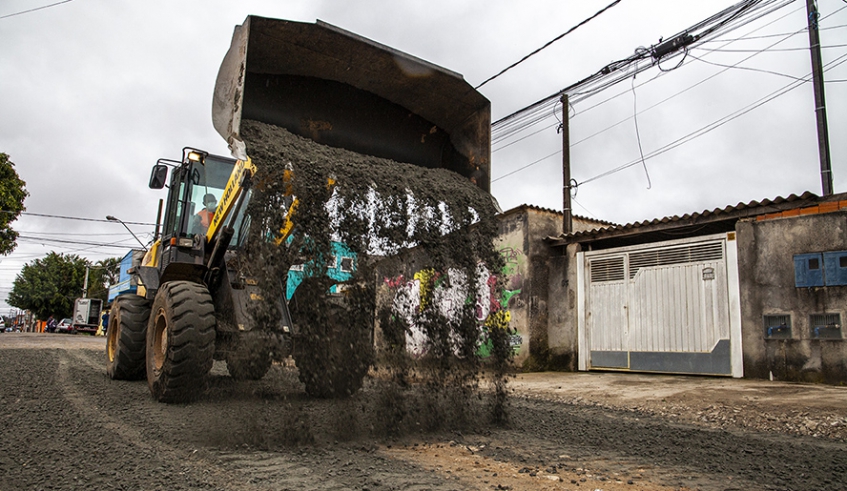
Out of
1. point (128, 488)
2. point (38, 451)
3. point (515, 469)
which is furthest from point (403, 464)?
point (38, 451)

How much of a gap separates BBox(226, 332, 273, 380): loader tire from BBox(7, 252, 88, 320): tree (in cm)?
4935

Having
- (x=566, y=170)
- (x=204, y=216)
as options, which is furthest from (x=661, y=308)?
(x=204, y=216)

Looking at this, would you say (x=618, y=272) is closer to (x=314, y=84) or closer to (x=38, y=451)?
(x=314, y=84)

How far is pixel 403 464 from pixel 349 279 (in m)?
1.50

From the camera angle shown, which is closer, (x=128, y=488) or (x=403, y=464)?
(x=128, y=488)

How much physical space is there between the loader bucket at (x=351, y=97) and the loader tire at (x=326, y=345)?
50.6 inches

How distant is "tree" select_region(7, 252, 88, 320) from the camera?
152 ft

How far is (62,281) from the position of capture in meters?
47.5

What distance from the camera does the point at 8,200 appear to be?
722 inches

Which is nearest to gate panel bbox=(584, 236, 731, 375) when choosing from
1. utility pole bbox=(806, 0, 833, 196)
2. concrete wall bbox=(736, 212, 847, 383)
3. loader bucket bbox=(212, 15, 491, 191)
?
concrete wall bbox=(736, 212, 847, 383)

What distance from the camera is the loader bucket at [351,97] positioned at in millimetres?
4754

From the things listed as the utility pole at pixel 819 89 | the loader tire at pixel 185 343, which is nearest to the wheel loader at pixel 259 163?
the loader tire at pixel 185 343

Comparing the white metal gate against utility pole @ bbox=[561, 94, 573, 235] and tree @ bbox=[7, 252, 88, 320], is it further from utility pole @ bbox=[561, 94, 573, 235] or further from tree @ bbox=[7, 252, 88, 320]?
tree @ bbox=[7, 252, 88, 320]

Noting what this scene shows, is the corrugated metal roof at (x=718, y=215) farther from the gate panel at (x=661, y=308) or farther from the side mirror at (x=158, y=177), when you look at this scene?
the side mirror at (x=158, y=177)
